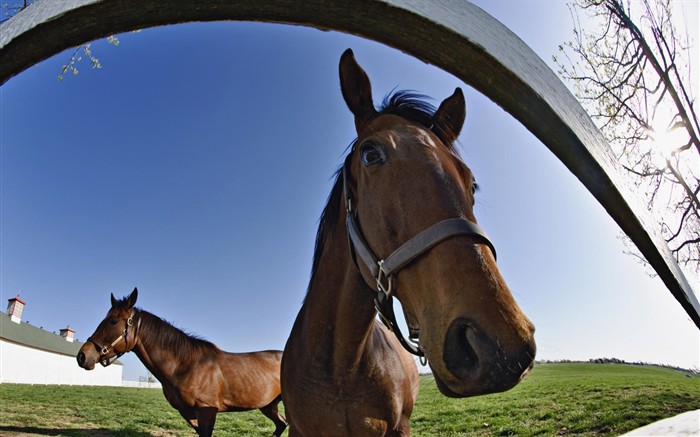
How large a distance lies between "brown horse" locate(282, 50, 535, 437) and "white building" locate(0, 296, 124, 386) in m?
53.9

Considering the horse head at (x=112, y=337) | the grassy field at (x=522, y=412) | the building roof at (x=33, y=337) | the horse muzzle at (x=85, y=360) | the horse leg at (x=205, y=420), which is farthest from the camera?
the building roof at (x=33, y=337)

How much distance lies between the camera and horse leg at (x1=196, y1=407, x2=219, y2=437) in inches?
281

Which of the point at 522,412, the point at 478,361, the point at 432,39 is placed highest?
the point at 432,39

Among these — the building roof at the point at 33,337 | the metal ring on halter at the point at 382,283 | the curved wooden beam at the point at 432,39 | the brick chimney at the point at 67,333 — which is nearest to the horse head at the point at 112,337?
the metal ring on halter at the point at 382,283

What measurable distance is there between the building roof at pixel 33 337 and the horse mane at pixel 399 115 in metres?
57.3

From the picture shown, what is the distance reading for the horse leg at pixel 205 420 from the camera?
23.5ft

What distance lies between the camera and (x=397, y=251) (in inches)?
57.5

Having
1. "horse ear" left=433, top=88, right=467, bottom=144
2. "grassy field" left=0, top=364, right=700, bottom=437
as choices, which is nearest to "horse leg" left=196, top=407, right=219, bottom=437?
"grassy field" left=0, top=364, right=700, bottom=437

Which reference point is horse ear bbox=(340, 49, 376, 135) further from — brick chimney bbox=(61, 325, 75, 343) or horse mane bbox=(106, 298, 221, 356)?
brick chimney bbox=(61, 325, 75, 343)

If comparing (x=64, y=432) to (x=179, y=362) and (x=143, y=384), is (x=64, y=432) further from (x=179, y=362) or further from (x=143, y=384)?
(x=143, y=384)

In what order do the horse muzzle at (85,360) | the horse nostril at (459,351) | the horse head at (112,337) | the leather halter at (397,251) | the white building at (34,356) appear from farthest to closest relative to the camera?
the white building at (34,356), the horse head at (112,337), the horse muzzle at (85,360), the leather halter at (397,251), the horse nostril at (459,351)

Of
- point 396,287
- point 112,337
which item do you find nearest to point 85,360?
point 112,337

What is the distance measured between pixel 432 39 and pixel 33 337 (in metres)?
67.9

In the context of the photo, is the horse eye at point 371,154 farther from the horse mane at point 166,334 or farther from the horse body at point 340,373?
the horse mane at point 166,334
